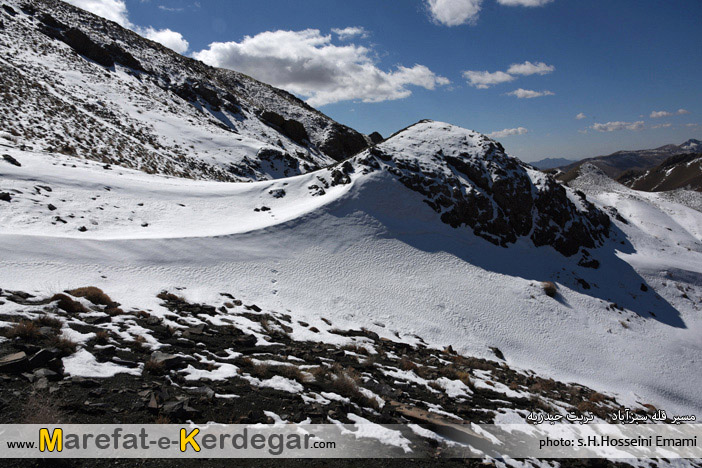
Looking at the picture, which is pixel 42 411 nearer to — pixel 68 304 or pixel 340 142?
pixel 68 304

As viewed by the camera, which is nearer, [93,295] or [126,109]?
[93,295]

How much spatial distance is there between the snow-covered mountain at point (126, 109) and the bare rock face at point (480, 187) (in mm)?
23121

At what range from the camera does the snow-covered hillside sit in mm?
14305

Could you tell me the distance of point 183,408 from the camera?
6008mm

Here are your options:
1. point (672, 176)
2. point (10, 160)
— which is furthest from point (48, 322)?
point (672, 176)

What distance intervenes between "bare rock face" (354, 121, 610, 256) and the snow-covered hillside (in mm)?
178

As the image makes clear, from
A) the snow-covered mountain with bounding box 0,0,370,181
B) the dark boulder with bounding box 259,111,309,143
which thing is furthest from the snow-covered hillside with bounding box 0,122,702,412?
the dark boulder with bounding box 259,111,309,143

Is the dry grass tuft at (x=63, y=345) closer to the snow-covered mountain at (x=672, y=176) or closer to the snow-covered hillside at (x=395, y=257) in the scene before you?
the snow-covered hillside at (x=395, y=257)

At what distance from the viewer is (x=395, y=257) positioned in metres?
22.5

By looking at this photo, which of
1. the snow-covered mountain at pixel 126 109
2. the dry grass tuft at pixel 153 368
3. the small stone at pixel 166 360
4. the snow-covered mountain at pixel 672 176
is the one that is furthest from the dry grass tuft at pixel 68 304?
the snow-covered mountain at pixel 672 176

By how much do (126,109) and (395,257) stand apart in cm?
4523

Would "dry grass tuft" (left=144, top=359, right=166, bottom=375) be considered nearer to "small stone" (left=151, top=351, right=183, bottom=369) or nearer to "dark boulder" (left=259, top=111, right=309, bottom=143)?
"small stone" (left=151, top=351, right=183, bottom=369)

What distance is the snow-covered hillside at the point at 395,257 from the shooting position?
46.9 feet

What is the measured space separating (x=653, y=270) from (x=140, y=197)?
1773 inches
